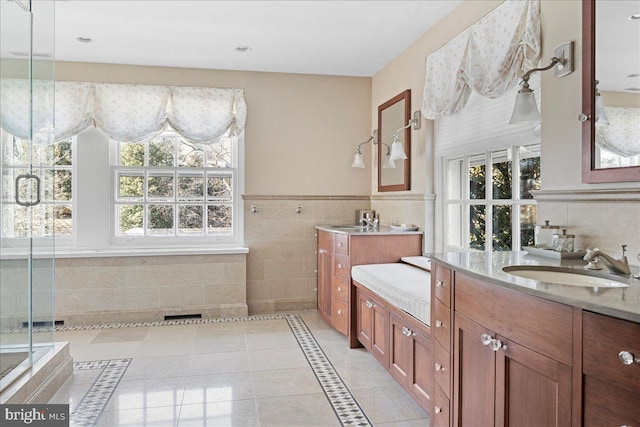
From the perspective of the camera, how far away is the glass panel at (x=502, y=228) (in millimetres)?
2742

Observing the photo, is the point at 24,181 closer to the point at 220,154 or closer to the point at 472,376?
the point at 220,154

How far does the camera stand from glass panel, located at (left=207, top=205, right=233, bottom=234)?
469 cm

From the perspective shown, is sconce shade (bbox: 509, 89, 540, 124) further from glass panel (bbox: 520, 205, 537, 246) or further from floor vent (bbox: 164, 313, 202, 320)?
floor vent (bbox: 164, 313, 202, 320)

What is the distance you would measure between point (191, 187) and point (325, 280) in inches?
67.6

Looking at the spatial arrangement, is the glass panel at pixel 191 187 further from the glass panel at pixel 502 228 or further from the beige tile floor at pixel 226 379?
the glass panel at pixel 502 228

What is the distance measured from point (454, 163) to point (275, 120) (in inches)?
82.3

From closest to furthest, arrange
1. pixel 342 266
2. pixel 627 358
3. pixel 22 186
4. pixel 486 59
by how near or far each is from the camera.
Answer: pixel 627 358 < pixel 22 186 < pixel 486 59 < pixel 342 266

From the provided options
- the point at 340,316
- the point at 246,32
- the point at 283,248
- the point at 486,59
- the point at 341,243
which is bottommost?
the point at 340,316

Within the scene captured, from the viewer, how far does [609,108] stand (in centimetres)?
180

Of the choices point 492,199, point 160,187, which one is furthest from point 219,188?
point 492,199

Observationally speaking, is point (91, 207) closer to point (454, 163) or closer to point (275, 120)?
point (275, 120)

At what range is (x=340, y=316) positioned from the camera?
3.79m

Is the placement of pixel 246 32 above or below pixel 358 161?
above

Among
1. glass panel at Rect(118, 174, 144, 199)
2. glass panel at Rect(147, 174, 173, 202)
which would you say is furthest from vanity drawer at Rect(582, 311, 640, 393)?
glass panel at Rect(118, 174, 144, 199)
